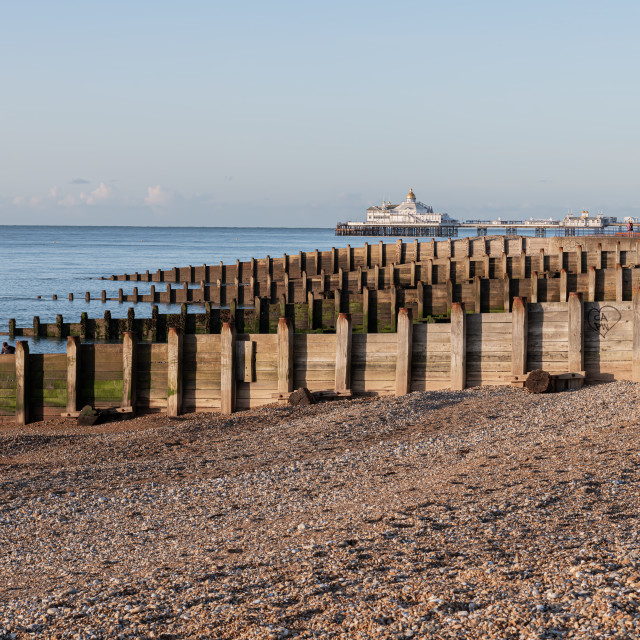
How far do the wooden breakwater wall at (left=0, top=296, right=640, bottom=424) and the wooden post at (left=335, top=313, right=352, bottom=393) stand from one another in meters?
0.02

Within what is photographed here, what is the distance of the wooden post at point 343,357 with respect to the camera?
1667 cm

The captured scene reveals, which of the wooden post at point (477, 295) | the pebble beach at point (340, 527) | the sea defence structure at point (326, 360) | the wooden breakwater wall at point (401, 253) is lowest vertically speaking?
the pebble beach at point (340, 527)

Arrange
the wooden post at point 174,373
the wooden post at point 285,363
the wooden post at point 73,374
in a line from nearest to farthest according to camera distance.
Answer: the wooden post at point 285,363
the wooden post at point 174,373
the wooden post at point 73,374

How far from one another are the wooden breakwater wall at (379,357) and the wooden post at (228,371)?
0.7 inches

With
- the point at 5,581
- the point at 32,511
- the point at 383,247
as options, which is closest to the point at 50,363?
the point at 32,511

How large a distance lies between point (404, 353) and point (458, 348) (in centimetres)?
101

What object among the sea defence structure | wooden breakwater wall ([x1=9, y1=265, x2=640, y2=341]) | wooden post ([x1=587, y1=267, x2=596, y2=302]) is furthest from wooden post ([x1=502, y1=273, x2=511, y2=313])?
the sea defence structure

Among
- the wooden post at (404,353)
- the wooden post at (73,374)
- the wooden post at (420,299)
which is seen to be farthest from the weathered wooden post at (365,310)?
the wooden post at (73,374)

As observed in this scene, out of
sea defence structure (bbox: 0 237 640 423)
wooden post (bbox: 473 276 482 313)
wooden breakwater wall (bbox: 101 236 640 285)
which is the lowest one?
sea defence structure (bbox: 0 237 640 423)

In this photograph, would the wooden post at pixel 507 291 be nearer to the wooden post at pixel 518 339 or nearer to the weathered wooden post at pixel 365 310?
the weathered wooden post at pixel 365 310

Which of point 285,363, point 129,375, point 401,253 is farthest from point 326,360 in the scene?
point 401,253

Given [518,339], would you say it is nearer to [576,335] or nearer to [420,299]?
[576,335]

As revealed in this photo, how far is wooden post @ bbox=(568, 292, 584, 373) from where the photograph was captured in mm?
16766

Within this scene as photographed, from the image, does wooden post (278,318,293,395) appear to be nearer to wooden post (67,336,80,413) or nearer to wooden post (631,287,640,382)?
wooden post (67,336,80,413)
